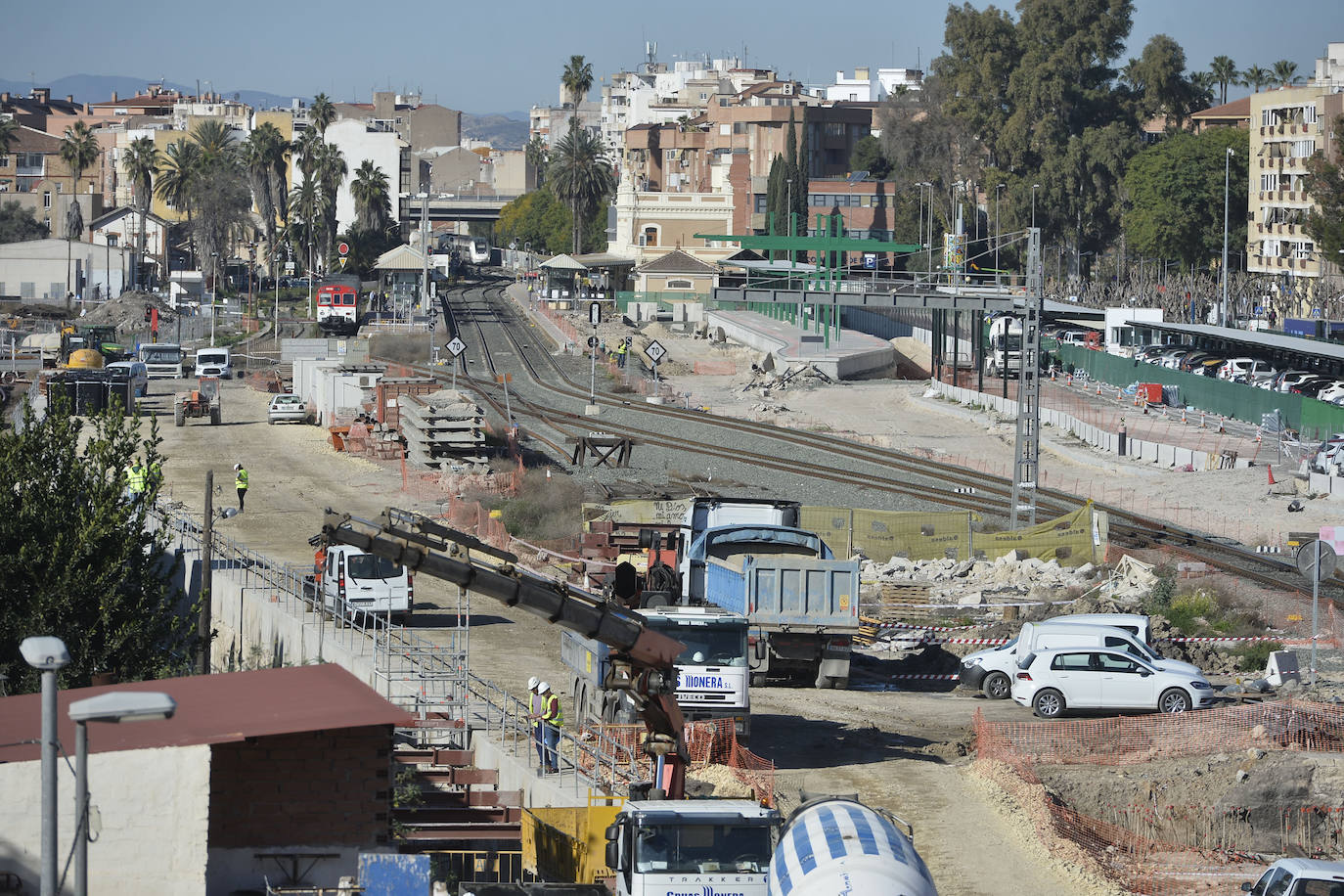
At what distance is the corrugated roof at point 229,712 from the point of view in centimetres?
1426

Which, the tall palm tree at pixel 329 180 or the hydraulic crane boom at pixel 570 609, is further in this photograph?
the tall palm tree at pixel 329 180

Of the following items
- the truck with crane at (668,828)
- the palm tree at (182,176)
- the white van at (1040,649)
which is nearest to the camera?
the truck with crane at (668,828)

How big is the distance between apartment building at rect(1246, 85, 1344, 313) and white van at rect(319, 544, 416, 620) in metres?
77.4

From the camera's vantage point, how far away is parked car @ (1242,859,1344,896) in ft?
52.2

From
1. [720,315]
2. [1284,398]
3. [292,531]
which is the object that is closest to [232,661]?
[292,531]

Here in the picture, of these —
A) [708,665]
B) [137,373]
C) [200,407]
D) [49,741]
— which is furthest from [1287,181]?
[49,741]

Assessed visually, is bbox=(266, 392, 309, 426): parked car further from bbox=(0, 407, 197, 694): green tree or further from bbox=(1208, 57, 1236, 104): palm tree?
bbox=(1208, 57, 1236, 104): palm tree

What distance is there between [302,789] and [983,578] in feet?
69.0

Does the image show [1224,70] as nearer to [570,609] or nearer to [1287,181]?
[1287,181]

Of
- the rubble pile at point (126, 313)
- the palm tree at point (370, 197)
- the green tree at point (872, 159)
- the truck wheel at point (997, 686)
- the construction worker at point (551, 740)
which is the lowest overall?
the truck wheel at point (997, 686)

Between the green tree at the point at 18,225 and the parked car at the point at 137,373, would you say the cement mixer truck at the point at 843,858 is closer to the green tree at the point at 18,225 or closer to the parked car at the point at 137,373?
the parked car at the point at 137,373

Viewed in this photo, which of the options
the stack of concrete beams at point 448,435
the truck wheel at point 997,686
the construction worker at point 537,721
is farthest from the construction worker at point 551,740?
the stack of concrete beams at point 448,435

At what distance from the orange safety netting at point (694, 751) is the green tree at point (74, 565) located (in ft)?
24.5

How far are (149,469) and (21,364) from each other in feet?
193
